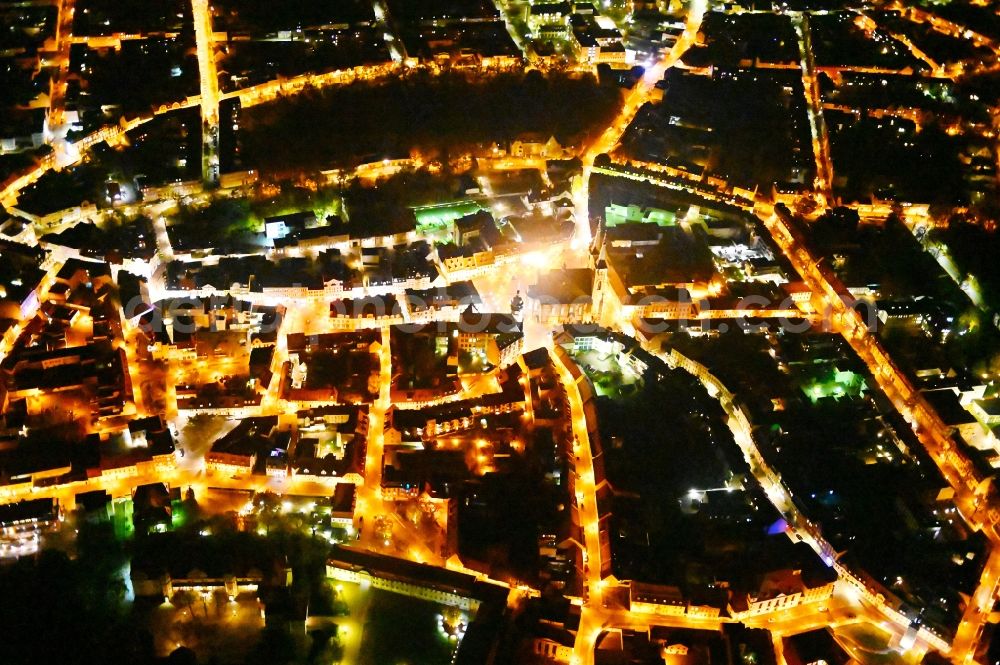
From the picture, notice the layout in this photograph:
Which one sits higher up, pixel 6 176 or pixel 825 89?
pixel 825 89

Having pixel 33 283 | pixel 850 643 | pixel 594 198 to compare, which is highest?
pixel 594 198

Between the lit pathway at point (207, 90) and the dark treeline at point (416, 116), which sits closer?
the lit pathway at point (207, 90)

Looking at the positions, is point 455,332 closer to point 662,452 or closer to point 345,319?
point 345,319

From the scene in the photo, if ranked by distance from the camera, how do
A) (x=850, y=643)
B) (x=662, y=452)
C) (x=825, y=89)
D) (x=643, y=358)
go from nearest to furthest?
(x=850, y=643) < (x=662, y=452) < (x=643, y=358) < (x=825, y=89)

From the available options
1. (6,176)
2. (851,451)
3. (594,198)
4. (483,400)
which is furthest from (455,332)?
(6,176)

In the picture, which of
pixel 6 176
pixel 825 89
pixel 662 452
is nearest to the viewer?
pixel 662 452

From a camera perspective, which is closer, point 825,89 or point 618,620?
point 618,620

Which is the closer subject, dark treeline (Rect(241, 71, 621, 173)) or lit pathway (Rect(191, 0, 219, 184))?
lit pathway (Rect(191, 0, 219, 184))

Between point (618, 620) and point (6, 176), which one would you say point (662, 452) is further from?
point (6, 176)

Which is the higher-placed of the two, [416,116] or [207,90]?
[207,90]

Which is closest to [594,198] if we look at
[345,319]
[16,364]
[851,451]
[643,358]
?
[643,358]

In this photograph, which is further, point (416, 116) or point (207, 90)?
point (207, 90)
